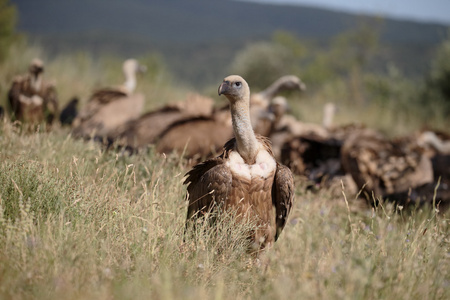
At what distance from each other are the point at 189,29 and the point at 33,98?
14926cm

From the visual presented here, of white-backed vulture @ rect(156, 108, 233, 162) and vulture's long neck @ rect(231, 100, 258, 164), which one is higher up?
vulture's long neck @ rect(231, 100, 258, 164)

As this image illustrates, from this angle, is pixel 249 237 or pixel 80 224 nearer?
pixel 80 224

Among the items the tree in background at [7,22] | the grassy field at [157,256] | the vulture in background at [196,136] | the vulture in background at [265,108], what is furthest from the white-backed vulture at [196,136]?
the tree in background at [7,22]

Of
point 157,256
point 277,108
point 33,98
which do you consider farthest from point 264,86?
point 157,256

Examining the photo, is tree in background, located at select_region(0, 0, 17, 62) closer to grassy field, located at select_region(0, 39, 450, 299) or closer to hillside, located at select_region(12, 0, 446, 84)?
grassy field, located at select_region(0, 39, 450, 299)

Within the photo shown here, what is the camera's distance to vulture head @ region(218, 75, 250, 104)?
136 inches

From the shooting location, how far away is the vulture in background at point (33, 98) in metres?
7.26

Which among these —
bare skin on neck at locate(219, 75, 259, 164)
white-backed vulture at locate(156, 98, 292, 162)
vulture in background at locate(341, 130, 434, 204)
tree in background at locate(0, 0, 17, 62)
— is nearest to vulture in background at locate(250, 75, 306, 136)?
white-backed vulture at locate(156, 98, 292, 162)

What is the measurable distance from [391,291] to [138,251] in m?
1.44

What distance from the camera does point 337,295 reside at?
7.64 ft

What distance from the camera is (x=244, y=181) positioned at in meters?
3.55

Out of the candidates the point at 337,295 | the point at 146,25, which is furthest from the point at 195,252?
the point at 146,25

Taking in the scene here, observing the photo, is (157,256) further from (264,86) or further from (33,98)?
(264,86)

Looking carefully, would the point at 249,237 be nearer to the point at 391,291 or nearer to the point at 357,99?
the point at 391,291
